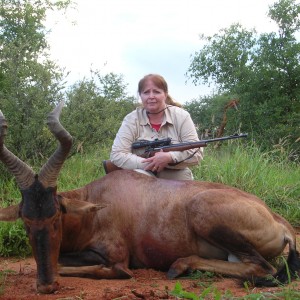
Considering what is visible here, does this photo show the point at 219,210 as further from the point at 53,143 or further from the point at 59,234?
the point at 53,143

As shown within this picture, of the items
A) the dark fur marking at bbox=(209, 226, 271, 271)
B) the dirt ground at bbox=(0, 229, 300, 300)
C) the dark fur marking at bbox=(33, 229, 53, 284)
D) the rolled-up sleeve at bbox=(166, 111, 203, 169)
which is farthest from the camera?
the rolled-up sleeve at bbox=(166, 111, 203, 169)

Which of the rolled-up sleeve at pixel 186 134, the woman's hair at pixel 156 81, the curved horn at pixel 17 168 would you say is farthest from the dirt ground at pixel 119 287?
the woman's hair at pixel 156 81

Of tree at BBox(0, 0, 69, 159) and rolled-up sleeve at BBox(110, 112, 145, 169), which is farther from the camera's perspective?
tree at BBox(0, 0, 69, 159)

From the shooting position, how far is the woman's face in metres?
6.11

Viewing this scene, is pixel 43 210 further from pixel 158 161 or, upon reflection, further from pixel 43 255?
pixel 158 161

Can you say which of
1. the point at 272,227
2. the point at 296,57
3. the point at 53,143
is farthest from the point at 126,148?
the point at 296,57

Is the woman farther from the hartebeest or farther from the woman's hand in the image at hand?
the hartebeest

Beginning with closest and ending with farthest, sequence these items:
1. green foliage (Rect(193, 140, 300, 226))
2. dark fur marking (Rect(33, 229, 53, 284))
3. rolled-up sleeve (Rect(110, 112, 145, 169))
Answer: dark fur marking (Rect(33, 229, 53, 284)) → rolled-up sleeve (Rect(110, 112, 145, 169)) → green foliage (Rect(193, 140, 300, 226))

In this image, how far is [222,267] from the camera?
498 centimetres

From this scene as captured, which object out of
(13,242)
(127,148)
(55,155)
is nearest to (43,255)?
(55,155)

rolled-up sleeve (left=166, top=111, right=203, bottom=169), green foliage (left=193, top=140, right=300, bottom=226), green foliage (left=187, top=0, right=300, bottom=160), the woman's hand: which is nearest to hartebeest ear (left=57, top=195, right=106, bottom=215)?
the woman's hand

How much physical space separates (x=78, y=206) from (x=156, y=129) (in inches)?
64.0

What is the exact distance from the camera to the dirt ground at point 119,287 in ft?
13.4

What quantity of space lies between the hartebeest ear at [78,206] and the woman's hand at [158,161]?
40.6 inches
